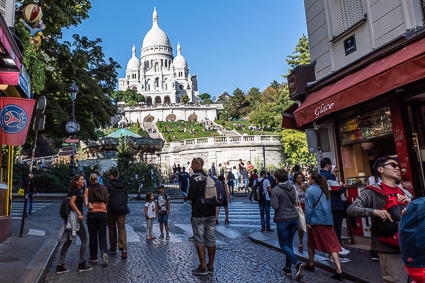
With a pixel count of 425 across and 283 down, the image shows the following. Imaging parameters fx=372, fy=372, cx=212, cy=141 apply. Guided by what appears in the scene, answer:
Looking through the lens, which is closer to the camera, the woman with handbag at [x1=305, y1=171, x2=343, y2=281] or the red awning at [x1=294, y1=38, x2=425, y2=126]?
the red awning at [x1=294, y1=38, x2=425, y2=126]

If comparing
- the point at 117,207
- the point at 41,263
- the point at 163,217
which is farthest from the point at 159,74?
the point at 41,263

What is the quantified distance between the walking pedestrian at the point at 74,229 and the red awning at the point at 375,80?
17.3 ft

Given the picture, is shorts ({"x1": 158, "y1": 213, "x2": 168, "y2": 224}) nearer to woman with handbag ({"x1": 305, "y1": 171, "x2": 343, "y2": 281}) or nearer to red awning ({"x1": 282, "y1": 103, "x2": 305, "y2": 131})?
red awning ({"x1": 282, "y1": 103, "x2": 305, "y2": 131})

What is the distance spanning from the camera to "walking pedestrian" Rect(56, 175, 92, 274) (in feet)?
22.2

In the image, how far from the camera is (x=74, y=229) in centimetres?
684

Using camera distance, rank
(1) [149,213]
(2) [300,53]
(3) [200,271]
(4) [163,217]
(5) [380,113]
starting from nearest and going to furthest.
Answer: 1. (3) [200,271]
2. (5) [380,113]
3. (1) [149,213]
4. (4) [163,217]
5. (2) [300,53]

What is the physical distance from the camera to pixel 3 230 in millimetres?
8805

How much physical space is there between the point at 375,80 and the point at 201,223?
3.94 meters

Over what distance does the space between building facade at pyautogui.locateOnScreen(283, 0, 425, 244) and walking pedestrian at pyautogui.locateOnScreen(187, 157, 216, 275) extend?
3.28 metres

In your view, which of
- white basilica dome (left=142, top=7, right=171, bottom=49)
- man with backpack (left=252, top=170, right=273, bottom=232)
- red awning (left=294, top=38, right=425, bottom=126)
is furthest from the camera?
white basilica dome (left=142, top=7, right=171, bottom=49)

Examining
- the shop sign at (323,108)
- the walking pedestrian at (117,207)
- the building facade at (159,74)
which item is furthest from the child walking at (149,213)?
the building facade at (159,74)

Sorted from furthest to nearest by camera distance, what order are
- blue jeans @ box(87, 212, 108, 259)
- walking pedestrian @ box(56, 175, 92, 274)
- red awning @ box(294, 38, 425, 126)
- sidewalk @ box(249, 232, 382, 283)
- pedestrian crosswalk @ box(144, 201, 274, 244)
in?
pedestrian crosswalk @ box(144, 201, 274, 244) → blue jeans @ box(87, 212, 108, 259) → walking pedestrian @ box(56, 175, 92, 274) → red awning @ box(294, 38, 425, 126) → sidewalk @ box(249, 232, 382, 283)

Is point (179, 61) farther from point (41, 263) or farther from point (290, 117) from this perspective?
point (41, 263)

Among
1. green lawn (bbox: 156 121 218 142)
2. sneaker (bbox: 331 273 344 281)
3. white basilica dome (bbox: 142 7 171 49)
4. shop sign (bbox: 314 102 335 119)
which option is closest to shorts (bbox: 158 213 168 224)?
shop sign (bbox: 314 102 335 119)
